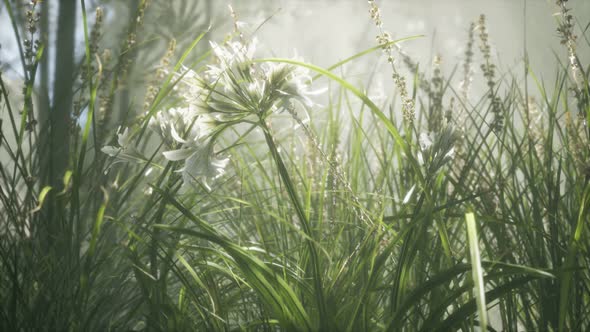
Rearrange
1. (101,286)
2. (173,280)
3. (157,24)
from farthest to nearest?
(157,24), (173,280), (101,286)

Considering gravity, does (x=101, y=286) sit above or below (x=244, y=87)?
below

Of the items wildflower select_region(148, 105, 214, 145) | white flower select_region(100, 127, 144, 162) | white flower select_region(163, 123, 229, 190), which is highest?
wildflower select_region(148, 105, 214, 145)

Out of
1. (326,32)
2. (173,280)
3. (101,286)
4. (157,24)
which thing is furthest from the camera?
(326,32)

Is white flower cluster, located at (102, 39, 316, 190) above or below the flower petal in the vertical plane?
above

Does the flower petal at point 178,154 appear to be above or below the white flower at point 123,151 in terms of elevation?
below

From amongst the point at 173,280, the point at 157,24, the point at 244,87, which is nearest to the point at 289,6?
the point at 157,24

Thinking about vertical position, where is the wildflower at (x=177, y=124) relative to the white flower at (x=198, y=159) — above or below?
above

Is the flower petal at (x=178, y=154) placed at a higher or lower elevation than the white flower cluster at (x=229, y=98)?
lower

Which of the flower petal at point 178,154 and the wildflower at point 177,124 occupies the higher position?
the wildflower at point 177,124

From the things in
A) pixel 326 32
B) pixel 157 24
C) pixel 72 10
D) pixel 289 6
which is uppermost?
pixel 326 32

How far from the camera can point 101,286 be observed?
A: 23.5 inches

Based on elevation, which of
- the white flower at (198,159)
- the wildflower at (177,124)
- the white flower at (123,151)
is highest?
the wildflower at (177,124)

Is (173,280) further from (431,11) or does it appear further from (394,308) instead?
(431,11)

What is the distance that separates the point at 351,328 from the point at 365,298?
0.03 m
